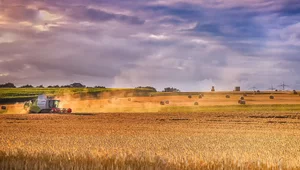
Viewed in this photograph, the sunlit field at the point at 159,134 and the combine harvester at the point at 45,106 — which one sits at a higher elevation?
the combine harvester at the point at 45,106

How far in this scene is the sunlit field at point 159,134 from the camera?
1104 centimetres

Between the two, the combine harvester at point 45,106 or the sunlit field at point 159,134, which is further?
the combine harvester at point 45,106

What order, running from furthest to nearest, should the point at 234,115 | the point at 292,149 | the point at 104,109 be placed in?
1. the point at 104,109
2. the point at 234,115
3. the point at 292,149

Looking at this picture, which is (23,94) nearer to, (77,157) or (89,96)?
(89,96)

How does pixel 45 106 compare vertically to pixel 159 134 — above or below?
above

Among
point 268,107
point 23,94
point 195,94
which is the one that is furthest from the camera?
point 23,94

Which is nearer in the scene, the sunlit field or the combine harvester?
the sunlit field

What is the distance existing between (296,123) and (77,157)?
2709 cm

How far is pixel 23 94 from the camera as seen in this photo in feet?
240

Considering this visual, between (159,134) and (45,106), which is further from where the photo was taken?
(45,106)

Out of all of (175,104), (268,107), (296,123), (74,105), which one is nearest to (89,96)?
(74,105)

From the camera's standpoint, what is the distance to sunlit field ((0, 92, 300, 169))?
36.2ft

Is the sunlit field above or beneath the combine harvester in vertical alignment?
beneath

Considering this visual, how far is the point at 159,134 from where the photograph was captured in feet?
86.3
